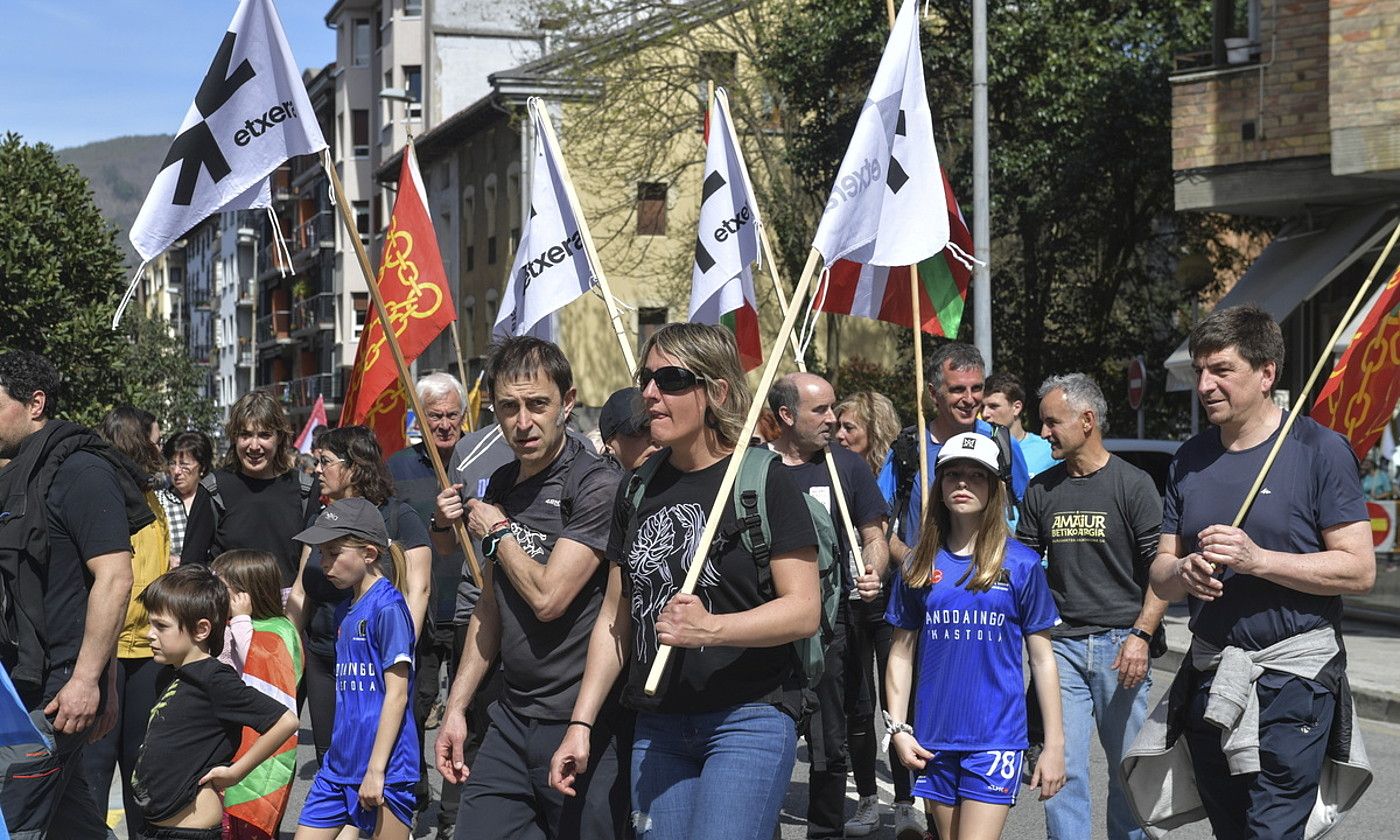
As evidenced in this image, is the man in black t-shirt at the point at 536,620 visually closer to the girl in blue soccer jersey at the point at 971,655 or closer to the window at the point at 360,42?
the girl in blue soccer jersey at the point at 971,655

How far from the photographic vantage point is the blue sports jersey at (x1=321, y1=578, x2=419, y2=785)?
5.89m

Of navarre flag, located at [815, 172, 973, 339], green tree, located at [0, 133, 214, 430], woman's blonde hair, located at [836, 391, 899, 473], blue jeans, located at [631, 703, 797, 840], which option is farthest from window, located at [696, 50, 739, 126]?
blue jeans, located at [631, 703, 797, 840]

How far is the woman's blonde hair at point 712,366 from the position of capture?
454cm

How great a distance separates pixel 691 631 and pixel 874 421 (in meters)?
4.87

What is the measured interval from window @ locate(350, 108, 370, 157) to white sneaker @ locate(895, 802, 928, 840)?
61.2 meters

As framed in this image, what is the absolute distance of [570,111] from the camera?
109 feet

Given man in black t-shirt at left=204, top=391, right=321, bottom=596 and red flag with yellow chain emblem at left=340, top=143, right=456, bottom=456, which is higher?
red flag with yellow chain emblem at left=340, top=143, right=456, bottom=456

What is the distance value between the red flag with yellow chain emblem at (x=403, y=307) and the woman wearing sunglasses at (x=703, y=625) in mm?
5024

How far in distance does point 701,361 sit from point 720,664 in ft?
2.51

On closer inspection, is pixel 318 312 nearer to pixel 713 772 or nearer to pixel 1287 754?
pixel 1287 754

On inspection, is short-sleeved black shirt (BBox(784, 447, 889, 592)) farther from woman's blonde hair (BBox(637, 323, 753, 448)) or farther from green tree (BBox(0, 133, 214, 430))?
green tree (BBox(0, 133, 214, 430))

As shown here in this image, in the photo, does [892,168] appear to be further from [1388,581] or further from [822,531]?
[1388,581]

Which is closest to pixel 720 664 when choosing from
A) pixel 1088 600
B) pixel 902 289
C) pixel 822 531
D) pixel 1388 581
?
pixel 822 531

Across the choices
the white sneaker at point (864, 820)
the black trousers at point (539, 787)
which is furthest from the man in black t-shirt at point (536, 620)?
the white sneaker at point (864, 820)
